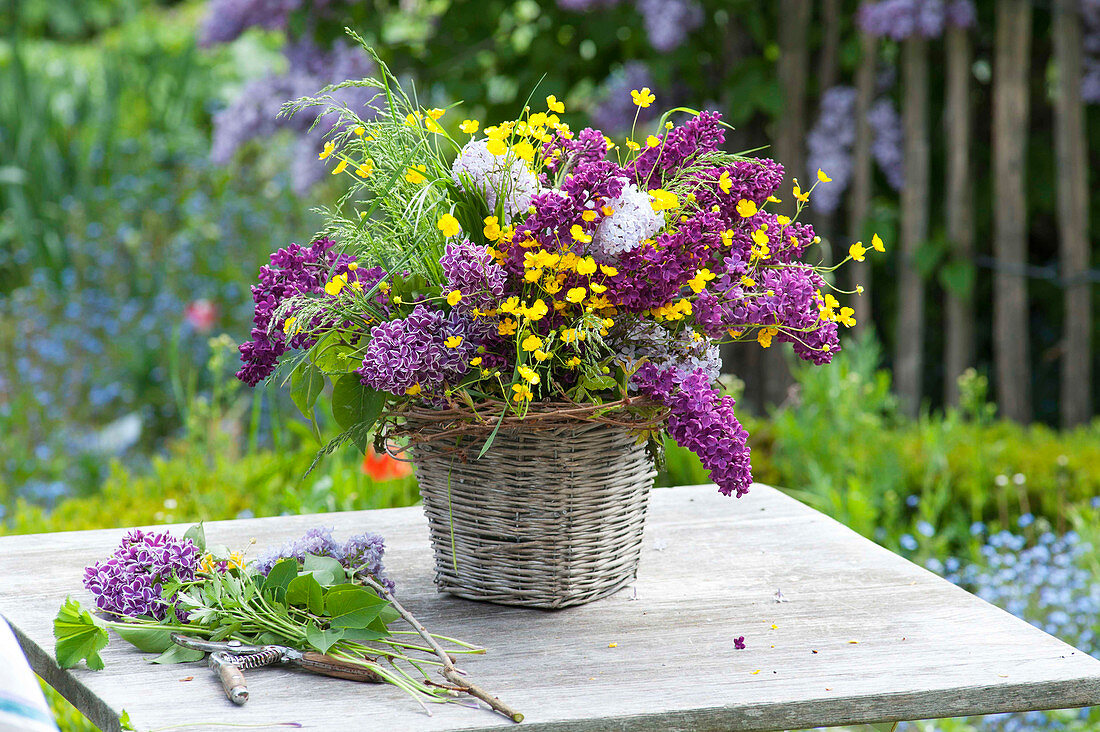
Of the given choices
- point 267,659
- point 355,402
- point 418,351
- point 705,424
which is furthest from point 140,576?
point 705,424

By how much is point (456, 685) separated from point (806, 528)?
2.43ft

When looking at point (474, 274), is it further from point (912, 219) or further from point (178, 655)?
point (912, 219)

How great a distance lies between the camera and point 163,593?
1.22 meters

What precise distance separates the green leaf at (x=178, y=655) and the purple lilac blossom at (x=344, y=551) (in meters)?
0.13

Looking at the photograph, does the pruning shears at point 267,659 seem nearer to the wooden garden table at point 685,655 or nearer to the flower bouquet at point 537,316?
the wooden garden table at point 685,655

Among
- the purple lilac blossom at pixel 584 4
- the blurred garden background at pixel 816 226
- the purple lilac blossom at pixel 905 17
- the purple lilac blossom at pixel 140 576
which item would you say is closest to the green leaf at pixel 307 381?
the purple lilac blossom at pixel 140 576

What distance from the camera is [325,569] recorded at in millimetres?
1246

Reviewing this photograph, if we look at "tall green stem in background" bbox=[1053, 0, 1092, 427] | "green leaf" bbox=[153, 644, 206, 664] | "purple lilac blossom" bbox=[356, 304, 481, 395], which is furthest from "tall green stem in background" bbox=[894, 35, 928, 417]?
"green leaf" bbox=[153, 644, 206, 664]

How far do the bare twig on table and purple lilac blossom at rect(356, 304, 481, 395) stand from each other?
0.77 feet

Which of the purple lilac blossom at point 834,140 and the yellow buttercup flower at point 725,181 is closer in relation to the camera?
the yellow buttercup flower at point 725,181

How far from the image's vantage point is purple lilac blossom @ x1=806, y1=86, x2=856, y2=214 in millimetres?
3670

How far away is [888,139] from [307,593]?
2.90 meters

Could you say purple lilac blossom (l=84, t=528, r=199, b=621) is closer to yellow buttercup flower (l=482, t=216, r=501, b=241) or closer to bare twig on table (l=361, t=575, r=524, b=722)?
bare twig on table (l=361, t=575, r=524, b=722)

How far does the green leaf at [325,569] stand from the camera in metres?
1.23
